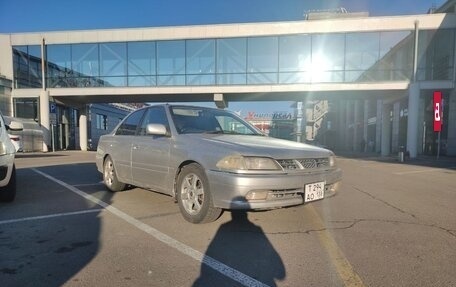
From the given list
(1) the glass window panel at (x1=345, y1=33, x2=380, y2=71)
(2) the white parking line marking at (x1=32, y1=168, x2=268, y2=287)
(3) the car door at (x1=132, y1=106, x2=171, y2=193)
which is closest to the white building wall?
(1) the glass window panel at (x1=345, y1=33, x2=380, y2=71)

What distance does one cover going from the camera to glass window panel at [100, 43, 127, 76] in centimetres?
2692

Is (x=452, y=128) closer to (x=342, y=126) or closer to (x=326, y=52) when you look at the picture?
(x=326, y=52)

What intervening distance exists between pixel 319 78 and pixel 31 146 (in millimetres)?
19732

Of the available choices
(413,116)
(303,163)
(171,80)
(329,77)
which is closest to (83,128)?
(171,80)

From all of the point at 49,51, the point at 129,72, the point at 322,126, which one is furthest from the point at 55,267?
the point at 322,126

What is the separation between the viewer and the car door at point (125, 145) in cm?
682

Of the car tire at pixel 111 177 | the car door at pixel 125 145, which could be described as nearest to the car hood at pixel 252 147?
the car door at pixel 125 145

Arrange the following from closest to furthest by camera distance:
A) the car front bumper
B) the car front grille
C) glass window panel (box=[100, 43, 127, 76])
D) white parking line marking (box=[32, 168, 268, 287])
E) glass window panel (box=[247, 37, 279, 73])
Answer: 1. white parking line marking (box=[32, 168, 268, 287])
2. the car front bumper
3. the car front grille
4. glass window panel (box=[247, 37, 279, 73])
5. glass window panel (box=[100, 43, 127, 76])

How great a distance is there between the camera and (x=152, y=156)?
605cm

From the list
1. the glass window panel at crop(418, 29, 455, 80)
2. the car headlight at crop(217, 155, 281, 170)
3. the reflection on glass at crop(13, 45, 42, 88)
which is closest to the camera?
the car headlight at crop(217, 155, 281, 170)

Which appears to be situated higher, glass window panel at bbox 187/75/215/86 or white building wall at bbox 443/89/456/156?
glass window panel at bbox 187/75/215/86

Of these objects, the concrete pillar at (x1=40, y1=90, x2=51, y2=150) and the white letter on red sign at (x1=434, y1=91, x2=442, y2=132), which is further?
the concrete pillar at (x1=40, y1=90, x2=51, y2=150)

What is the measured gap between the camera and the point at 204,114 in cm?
634

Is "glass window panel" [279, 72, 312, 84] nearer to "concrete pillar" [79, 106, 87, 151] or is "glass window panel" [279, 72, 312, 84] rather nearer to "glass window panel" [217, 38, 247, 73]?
"glass window panel" [217, 38, 247, 73]
